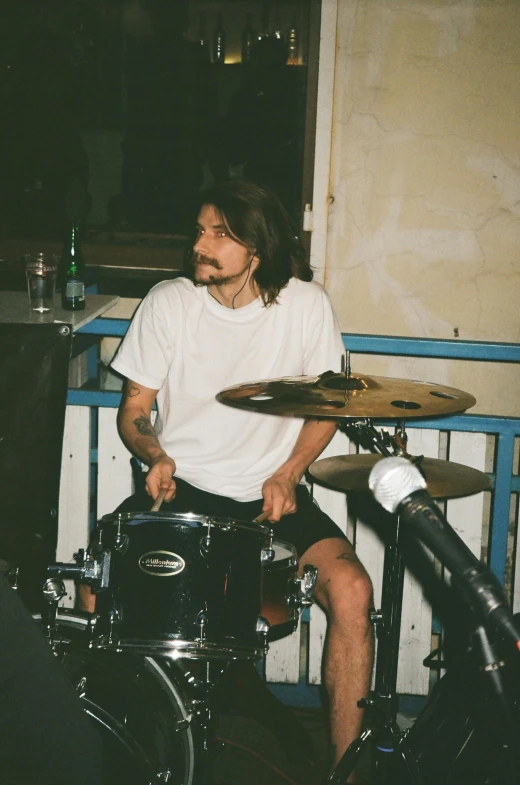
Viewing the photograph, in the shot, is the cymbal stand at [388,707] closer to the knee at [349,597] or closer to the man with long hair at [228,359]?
the knee at [349,597]

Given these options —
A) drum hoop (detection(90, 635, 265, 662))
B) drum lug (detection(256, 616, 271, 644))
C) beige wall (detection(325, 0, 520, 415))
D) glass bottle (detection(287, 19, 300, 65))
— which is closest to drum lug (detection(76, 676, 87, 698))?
drum hoop (detection(90, 635, 265, 662))

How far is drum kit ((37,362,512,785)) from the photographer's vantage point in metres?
1.89

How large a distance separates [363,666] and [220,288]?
4.27ft

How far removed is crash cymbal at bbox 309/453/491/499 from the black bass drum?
26.9 inches

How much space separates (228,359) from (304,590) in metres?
0.88

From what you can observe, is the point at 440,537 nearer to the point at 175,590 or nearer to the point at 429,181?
the point at 175,590

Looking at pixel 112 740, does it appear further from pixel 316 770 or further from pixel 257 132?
pixel 257 132

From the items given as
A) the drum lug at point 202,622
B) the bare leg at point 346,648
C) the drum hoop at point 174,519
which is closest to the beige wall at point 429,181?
the bare leg at point 346,648

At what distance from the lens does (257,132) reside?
14.1ft

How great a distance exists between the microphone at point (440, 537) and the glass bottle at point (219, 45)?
13.0 feet

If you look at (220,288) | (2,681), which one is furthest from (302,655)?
(2,681)

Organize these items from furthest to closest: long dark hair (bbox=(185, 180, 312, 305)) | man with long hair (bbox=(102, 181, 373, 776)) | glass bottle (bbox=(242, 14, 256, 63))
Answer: glass bottle (bbox=(242, 14, 256, 63))
long dark hair (bbox=(185, 180, 312, 305))
man with long hair (bbox=(102, 181, 373, 776))

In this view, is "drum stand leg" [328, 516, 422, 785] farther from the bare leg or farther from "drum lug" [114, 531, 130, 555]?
"drum lug" [114, 531, 130, 555]

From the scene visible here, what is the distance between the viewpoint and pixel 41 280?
285cm
